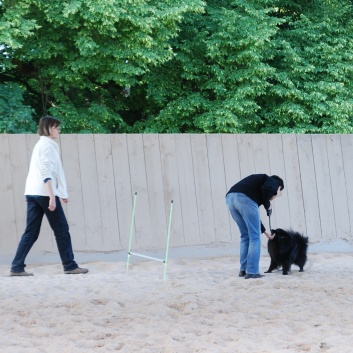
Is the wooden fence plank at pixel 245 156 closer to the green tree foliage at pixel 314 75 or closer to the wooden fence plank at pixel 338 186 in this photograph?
the wooden fence plank at pixel 338 186

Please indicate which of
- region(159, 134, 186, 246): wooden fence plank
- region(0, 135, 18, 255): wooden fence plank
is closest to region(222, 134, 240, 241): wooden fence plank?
region(159, 134, 186, 246): wooden fence plank

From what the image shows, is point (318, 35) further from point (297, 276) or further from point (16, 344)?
point (16, 344)

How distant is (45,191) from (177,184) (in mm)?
2741

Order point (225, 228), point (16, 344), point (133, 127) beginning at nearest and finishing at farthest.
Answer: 1. point (16, 344)
2. point (225, 228)
3. point (133, 127)

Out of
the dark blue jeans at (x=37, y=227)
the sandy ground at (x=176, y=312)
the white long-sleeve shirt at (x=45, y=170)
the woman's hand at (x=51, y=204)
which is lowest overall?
the sandy ground at (x=176, y=312)

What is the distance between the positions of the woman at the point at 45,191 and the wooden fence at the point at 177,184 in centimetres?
134

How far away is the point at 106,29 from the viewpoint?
1870 centimetres

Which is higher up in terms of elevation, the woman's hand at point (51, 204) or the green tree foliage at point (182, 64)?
the green tree foliage at point (182, 64)

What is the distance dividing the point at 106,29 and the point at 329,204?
29.9 feet

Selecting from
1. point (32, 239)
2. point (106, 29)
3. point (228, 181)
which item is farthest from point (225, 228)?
point (106, 29)

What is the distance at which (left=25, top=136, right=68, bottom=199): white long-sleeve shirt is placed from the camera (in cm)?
790

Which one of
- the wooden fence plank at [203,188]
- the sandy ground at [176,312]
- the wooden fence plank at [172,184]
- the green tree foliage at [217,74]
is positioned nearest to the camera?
the sandy ground at [176,312]

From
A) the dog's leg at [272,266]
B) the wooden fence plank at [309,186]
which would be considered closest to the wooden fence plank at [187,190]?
the wooden fence plank at [309,186]

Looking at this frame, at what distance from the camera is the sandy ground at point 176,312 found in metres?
5.13
